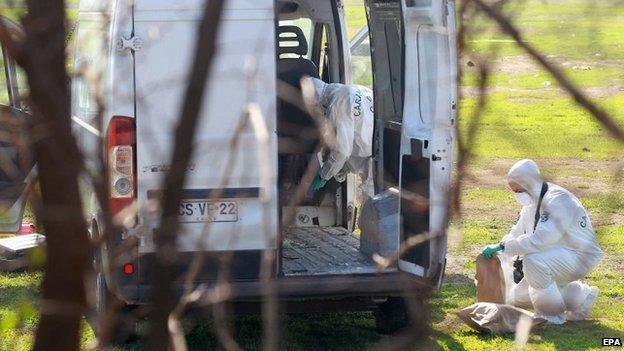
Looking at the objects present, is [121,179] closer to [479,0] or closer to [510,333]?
[510,333]

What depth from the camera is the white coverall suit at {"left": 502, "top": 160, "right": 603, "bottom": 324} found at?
828cm

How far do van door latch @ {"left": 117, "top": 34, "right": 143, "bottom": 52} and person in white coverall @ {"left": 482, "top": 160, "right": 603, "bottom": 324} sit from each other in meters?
3.05

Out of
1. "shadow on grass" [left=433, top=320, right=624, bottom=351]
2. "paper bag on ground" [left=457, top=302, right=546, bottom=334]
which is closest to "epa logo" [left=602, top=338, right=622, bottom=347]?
"shadow on grass" [left=433, top=320, right=624, bottom=351]

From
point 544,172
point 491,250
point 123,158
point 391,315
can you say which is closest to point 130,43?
point 123,158

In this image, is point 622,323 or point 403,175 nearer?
point 403,175

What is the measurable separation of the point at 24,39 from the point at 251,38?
4.68m

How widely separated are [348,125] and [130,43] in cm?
200

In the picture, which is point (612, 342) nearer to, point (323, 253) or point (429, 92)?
point (323, 253)

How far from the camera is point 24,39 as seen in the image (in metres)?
1.78

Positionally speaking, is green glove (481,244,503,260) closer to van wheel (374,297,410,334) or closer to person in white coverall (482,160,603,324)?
person in white coverall (482,160,603,324)

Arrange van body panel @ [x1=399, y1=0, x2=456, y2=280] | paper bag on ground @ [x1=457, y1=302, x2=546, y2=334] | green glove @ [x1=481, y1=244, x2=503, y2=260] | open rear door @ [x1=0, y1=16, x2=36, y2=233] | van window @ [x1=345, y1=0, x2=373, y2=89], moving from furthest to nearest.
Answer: van window @ [x1=345, y1=0, x2=373, y2=89]
green glove @ [x1=481, y1=244, x2=503, y2=260]
paper bag on ground @ [x1=457, y1=302, x2=546, y2=334]
van body panel @ [x1=399, y1=0, x2=456, y2=280]
open rear door @ [x1=0, y1=16, x2=36, y2=233]

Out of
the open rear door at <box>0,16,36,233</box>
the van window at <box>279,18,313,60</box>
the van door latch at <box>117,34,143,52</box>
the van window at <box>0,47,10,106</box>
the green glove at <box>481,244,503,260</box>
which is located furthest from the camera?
the van window at <box>279,18,313,60</box>

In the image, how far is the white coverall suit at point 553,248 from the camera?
8.28 meters

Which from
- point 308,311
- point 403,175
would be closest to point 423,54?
point 403,175
